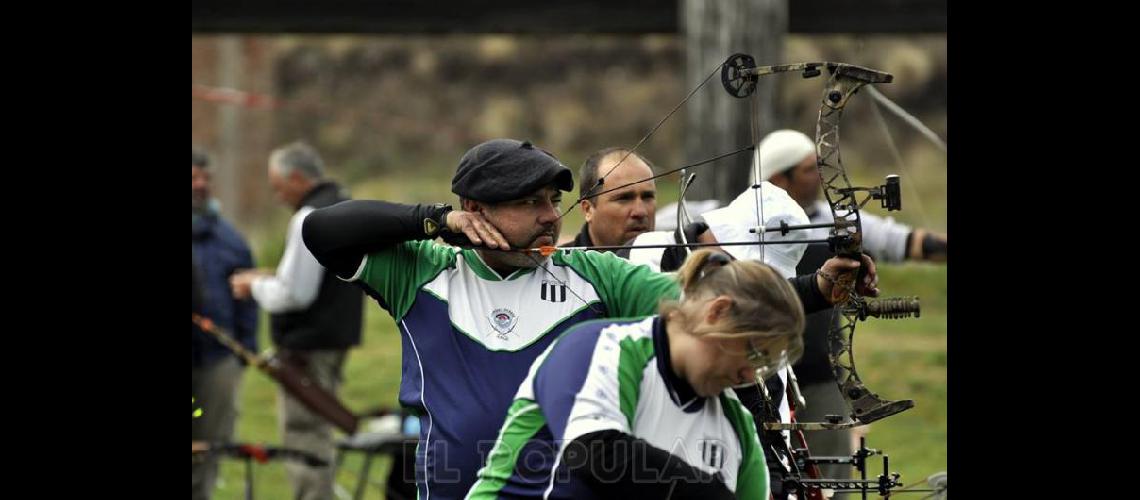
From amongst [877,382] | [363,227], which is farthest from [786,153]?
[877,382]

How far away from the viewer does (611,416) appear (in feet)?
10.2

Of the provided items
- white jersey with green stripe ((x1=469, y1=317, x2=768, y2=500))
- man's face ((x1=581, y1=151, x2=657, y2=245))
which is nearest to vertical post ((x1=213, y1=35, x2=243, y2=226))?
man's face ((x1=581, y1=151, x2=657, y2=245))

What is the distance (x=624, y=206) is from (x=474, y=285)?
4.50ft

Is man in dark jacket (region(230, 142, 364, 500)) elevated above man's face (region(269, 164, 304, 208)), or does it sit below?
below

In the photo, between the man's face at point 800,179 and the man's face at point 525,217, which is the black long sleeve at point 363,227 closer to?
the man's face at point 525,217

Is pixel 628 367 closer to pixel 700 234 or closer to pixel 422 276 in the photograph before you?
pixel 422 276

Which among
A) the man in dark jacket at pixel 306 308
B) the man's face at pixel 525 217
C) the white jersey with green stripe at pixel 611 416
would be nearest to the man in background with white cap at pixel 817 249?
the man's face at pixel 525 217

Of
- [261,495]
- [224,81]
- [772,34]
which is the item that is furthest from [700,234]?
[224,81]

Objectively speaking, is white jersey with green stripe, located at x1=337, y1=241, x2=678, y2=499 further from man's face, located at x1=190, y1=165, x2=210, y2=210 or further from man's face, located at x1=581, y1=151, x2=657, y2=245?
man's face, located at x1=190, y1=165, x2=210, y2=210

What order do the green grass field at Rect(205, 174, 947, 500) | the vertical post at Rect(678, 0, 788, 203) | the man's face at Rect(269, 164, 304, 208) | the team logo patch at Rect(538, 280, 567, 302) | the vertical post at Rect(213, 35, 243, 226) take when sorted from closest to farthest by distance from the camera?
the team logo patch at Rect(538, 280, 567, 302) < the vertical post at Rect(678, 0, 788, 203) < the man's face at Rect(269, 164, 304, 208) < the green grass field at Rect(205, 174, 947, 500) < the vertical post at Rect(213, 35, 243, 226)

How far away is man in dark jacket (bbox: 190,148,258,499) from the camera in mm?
8344

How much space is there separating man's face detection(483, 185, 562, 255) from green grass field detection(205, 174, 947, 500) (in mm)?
4621
